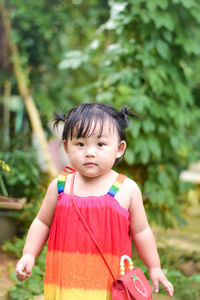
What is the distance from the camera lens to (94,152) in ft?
5.75

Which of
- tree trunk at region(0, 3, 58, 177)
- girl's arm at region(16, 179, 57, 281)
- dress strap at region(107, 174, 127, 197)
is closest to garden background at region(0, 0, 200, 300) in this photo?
tree trunk at region(0, 3, 58, 177)

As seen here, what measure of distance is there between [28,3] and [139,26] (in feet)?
7.38

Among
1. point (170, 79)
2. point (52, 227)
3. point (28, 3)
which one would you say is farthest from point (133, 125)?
point (28, 3)

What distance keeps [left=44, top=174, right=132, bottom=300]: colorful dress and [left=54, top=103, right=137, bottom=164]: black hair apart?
0.27 meters

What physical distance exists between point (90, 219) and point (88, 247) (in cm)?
11

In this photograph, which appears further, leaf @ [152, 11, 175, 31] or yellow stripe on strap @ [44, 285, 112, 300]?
leaf @ [152, 11, 175, 31]

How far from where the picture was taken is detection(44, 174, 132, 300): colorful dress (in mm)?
1725

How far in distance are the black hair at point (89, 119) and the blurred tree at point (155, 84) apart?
160 centimetres

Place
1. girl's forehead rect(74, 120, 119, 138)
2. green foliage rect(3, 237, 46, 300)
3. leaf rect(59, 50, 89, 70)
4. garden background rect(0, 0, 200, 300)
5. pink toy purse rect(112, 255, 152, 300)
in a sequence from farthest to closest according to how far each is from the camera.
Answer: leaf rect(59, 50, 89, 70) < garden background rect(0, 0, 200, 300) < green foliage rect(3, 237, 46, 300) < girl's forehead rect(74, 120, 119, 138) < pink toy purse rect(112, 255, 152, 300)

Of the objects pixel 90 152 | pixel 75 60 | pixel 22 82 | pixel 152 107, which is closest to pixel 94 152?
pixel 90 152

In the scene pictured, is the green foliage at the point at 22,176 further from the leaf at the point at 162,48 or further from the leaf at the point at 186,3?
the leaf at the point at 186,3

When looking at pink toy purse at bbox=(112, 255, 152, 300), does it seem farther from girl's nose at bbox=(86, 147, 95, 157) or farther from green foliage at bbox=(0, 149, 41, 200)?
green foliage at bbox=(0, 149, 41, 200)

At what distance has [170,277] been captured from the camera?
2.96m

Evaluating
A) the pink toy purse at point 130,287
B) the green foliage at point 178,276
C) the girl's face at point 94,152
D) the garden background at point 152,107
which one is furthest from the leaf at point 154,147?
the pink toy purse at point 130,287
